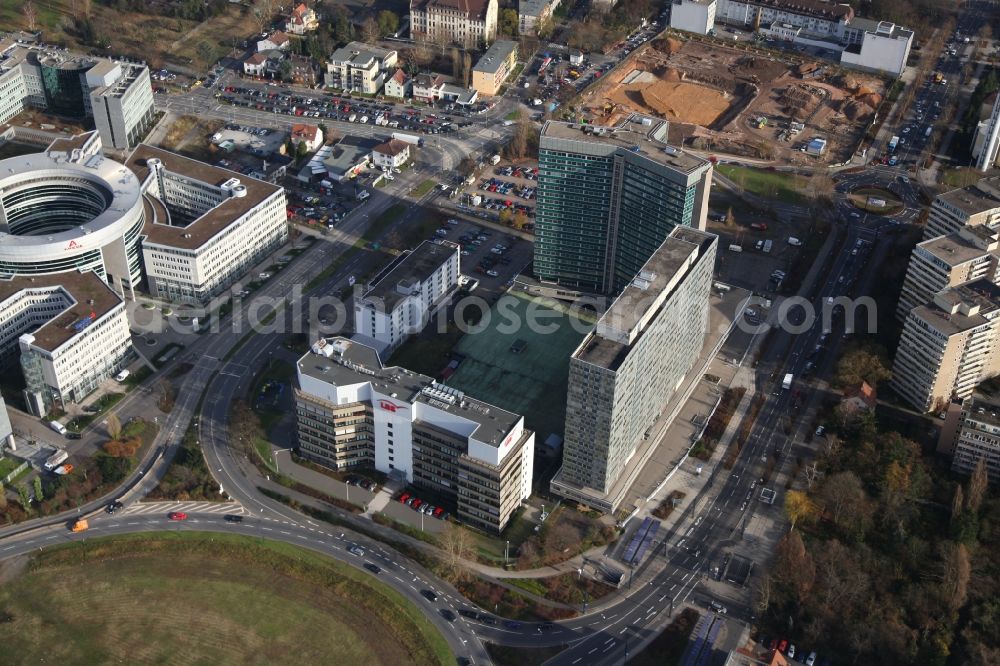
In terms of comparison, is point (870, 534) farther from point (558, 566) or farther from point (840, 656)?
point (558, 566)

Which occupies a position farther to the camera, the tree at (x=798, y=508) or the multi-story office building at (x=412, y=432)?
the tree at (x=798, y=508)

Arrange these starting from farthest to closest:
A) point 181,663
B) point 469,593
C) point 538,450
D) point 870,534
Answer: point 538,450 → point 870,534 → point 469,593 → point 181,663

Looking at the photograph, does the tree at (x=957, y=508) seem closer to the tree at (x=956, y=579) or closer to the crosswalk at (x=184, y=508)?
the tree at (x=956, y=579)

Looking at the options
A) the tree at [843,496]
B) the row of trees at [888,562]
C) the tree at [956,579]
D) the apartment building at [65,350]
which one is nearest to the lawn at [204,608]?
the apartment building at [65,350]

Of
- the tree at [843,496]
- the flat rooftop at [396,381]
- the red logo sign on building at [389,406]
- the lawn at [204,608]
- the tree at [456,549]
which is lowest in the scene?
the lawn at [204,608]

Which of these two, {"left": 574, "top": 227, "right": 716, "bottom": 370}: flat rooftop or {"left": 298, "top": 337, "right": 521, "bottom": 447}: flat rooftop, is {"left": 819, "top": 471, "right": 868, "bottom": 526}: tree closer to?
{"left": 574, "top": 227, "right": 716, "bottom": 370}: flat rooftop

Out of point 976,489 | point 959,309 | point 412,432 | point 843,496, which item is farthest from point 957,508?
point 412,432

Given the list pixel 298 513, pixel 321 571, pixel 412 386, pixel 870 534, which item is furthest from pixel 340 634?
pixel 870 534

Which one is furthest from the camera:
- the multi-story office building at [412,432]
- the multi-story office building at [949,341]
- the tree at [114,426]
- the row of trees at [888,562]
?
the multi-story office building at [949,341]
